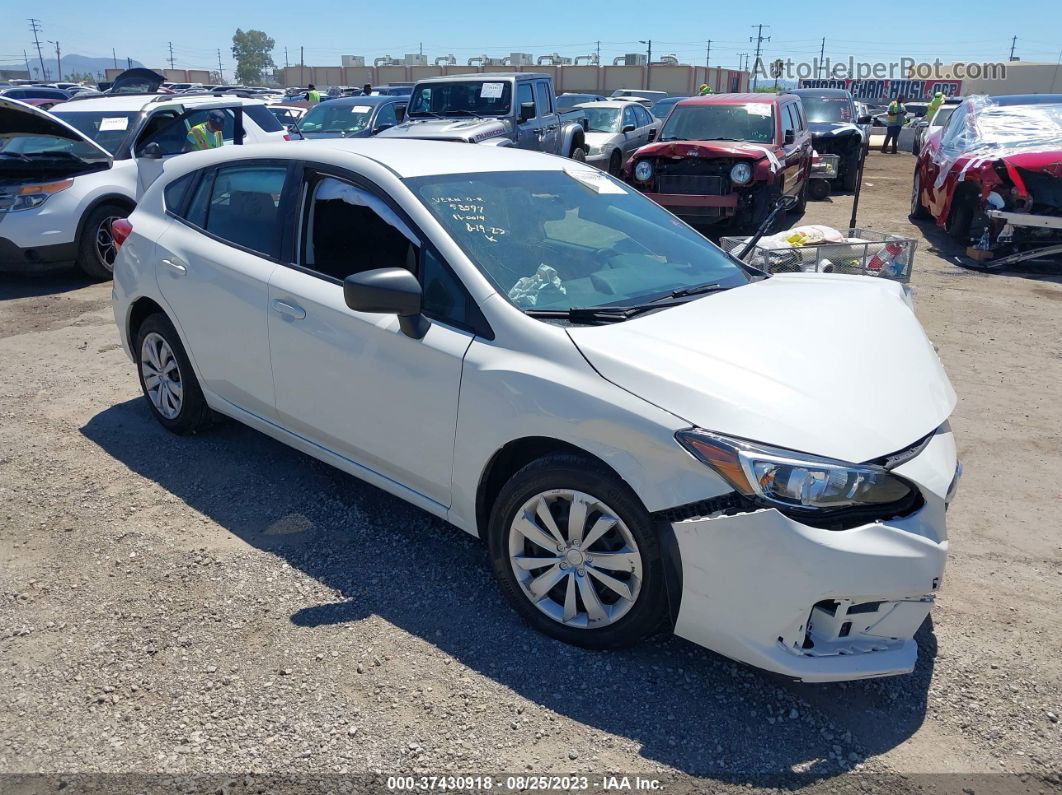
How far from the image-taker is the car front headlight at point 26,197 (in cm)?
815

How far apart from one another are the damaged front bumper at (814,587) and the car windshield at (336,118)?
13196mm

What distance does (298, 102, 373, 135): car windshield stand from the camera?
47.7 feet

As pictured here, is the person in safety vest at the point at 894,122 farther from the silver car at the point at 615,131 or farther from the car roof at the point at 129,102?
the car roof at the point at 129,102

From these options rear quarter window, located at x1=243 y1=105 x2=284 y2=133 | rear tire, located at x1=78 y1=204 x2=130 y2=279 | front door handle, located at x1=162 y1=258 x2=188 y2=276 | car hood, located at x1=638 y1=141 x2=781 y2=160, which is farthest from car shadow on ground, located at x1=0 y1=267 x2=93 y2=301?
car hood, located at x1=638 y1=141 x2=781 y2=160

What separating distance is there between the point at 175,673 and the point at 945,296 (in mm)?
7764

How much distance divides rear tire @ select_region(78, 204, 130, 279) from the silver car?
7.75 metres

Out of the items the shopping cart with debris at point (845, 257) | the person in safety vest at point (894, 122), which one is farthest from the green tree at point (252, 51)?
the shopping cart with debris at point (845, 257)

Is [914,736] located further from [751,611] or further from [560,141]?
[560,141]

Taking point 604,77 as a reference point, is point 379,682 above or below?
below

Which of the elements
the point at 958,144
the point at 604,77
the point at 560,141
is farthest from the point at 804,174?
the point at 604,77

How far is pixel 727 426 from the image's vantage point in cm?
260

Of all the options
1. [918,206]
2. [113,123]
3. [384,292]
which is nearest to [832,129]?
[918,206]

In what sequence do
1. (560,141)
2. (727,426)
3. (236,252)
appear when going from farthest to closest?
1. (560,141)
2. (236,252)
3. (727,426)

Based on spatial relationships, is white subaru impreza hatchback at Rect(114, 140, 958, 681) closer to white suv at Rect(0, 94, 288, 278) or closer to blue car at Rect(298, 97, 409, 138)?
white suv at Rect(0, 94, 288, 278)
